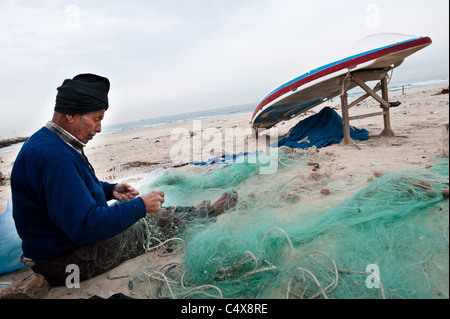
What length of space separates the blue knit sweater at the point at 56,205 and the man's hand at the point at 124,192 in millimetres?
609

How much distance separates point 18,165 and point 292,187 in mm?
2918

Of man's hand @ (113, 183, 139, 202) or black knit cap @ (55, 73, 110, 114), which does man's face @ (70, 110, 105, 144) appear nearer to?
black knit cap @ (55, 73, 110, 114)

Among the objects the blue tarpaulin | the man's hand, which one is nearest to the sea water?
the blue tarpaulin

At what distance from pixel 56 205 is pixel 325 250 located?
195 centimetres

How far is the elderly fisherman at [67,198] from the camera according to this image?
5.60 ft

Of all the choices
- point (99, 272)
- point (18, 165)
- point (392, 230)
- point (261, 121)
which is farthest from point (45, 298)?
point (261, 121)

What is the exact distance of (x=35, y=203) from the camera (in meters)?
1.89

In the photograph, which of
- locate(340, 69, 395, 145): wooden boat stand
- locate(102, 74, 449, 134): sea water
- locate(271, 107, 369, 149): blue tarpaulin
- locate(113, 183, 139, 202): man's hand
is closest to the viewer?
locate(113, 183, 139, 202): man's hand

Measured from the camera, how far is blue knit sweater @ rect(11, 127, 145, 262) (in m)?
1.69

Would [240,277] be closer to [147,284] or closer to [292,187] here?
[147,284]

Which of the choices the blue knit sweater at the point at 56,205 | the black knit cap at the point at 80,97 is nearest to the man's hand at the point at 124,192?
the blue knit sweater at the point at 56,205

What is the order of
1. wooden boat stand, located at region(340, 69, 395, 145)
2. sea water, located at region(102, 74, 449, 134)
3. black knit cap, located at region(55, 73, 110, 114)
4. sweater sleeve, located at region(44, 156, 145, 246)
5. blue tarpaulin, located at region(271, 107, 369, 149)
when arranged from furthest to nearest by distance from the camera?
sea water, located at region(102, 74, 449, 134) → blue tarpaulin, located at region(271, 107, 369, 149) → wooden boat stand, located at region(340, 69, 395, 145) → black knit cap, located at region(55, 73, 110, 114) → sweater sleeve, located at region(44, 156, 145, 246)

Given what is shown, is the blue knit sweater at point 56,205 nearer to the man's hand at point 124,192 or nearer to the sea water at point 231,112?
the man's hand at point 124,192

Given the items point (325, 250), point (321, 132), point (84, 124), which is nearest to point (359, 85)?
point (321, 132)
